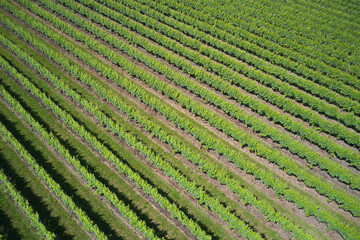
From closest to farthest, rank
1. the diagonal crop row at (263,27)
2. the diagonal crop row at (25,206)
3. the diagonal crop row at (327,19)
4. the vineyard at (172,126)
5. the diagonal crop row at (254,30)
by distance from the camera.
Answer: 1. the diagonal crop row at (25,206)
2. the vineyard at (172,126)
3. the diagonal crop row at (254,30)
4. the diagonal crop row at (263,27)
5. the diagonal crop row at (327,19)

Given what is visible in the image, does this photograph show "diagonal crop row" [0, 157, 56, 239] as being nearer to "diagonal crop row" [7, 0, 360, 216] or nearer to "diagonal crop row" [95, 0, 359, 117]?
A: "diagonal crop row" [7, 0, 360, 216]

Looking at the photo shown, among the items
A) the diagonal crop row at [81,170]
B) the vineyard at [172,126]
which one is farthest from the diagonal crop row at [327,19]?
the diagonal crop row at [81,170]

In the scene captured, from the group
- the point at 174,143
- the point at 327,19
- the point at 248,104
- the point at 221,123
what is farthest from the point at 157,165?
the point at 327,19

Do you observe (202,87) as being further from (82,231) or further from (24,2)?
(24,2)

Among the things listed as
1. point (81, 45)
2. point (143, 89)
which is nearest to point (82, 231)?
point (143, 89)

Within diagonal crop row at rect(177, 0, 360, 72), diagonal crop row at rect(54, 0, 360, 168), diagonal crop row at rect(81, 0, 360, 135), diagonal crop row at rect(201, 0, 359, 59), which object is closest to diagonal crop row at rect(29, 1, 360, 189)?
diagonal crop row at rect(54, 0, 360, 168)

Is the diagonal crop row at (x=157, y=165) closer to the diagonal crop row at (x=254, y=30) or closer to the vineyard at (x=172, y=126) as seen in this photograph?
the vineyard at (x=172, y=126)
